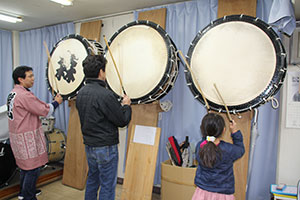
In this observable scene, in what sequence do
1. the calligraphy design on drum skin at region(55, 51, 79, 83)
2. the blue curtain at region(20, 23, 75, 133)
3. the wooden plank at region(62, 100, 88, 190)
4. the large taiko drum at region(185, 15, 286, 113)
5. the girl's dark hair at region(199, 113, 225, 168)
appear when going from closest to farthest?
the girl's dark hair at region(199, 113, 225, 168)
the large taiko drum at region(185, 15, 286, 113)
the calligraphy design on drum skin at region(55, 51, 79, 83)
the wooden plank at region(62, 100, 88, 190)
the blue curtain at region(20, 23, 75, 133)

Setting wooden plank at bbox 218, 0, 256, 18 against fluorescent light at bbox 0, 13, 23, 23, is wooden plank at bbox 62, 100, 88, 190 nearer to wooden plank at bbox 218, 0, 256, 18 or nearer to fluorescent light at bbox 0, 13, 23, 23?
fluorescent light at bbox 0, 13, 23, 23

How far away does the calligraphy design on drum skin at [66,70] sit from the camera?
2.47 m

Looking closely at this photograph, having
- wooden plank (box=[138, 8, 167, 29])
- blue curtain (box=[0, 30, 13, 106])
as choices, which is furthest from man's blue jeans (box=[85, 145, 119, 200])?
blue curtain (box=[0, 30, 13, 106])

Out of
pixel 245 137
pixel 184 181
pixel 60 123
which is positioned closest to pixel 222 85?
pixel 245 137

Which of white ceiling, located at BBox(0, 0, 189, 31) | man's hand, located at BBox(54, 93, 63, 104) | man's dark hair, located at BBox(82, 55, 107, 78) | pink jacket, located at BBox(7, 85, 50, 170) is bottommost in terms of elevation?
pink jacket, located at BBox(7, 85, 50, 170)

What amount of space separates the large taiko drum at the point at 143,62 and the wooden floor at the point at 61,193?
134 cm

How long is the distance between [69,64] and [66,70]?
0.08m

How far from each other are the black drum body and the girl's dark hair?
2.16 metres

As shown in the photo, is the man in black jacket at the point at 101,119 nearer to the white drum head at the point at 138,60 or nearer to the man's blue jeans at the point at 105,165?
the man's blue jeans at the point at 105,165

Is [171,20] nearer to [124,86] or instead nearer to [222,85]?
[124,86]

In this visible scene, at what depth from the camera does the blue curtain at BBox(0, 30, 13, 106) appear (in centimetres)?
380

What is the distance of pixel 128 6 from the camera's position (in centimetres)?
266

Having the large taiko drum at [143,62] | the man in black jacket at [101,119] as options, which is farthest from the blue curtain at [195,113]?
the man in black jacket at [101,119]

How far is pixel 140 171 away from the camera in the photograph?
2.12m
